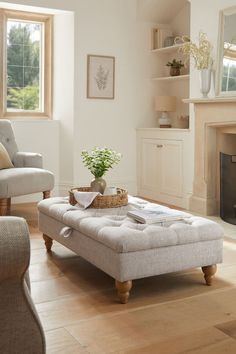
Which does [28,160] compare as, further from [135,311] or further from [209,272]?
[135,311]

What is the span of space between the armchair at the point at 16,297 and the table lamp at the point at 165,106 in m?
4.67

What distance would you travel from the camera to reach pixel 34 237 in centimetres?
401

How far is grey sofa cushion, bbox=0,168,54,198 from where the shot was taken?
4293 mm

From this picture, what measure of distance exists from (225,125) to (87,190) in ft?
6.24

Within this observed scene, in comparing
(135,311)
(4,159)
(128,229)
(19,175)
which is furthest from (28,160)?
(135,311)

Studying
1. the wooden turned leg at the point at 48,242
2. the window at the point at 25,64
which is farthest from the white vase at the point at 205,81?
the wooden turned leg at the point at 48,242

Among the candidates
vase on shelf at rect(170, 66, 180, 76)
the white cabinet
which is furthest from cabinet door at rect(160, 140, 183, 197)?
vase on shelf at rect(170, 66, 180, 76)

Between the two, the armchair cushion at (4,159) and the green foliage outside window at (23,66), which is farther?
the green foliage outside window at (23,66)

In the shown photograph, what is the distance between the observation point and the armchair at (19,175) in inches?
169

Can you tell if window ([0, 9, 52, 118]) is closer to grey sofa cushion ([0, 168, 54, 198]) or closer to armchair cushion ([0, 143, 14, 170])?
armchair cushion ([0, 143, 14, 170])

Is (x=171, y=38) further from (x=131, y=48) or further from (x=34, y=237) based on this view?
(x=34, y=237)

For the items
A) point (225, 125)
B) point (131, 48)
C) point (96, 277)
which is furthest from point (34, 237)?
point (131, 48)

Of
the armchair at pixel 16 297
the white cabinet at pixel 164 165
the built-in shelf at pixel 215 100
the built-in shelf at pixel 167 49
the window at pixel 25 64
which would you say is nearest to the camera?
the armchair at pixel 16 297

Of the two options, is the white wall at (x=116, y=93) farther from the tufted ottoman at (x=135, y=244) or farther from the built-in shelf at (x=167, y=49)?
the tufted ottoman at (x=135, y=244)
